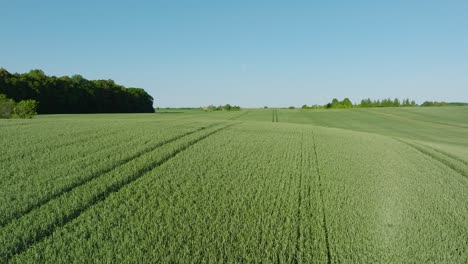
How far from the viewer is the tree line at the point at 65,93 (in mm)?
63766

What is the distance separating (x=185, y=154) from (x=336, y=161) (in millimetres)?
→ 5796

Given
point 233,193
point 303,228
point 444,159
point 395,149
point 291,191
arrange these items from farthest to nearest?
point 395,149 < point 444,159 < point 291,191 < point 233,193 < point 303,228

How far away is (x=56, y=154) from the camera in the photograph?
393 inches

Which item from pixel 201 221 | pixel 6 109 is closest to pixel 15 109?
pixel 6 109

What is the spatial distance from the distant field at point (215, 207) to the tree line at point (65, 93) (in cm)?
6302

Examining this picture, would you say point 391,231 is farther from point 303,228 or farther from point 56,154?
point 56,154

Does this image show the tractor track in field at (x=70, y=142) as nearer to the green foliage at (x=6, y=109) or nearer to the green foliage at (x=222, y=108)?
the green foliage at (x=6, y=109)

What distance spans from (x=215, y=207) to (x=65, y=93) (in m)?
79.1

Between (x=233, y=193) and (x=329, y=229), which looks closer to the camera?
(x=329, y=229)

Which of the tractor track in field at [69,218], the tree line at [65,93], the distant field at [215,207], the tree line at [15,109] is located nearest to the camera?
the tractor track in field at [69,218]

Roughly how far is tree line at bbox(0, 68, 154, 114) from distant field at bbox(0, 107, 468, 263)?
6302cm

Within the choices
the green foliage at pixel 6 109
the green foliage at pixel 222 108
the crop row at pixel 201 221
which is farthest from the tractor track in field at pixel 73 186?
the green foliage at pixel 222 108

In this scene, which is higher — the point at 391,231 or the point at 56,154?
the point at 56,154

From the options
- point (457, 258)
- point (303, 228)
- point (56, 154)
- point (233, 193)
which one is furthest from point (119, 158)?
point (457, 258)
